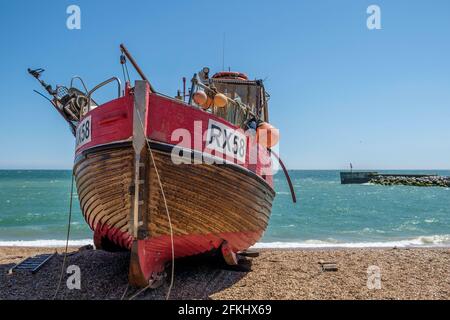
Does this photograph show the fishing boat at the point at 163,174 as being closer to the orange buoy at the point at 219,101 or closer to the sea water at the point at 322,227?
the orange buoy at the point at 219,101

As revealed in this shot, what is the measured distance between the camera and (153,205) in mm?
5145

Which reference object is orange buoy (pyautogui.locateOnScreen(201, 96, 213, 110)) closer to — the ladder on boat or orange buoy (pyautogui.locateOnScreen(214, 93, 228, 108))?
orange buoy (pyautogui.locateOnScreen(214, 93, 228, 108))

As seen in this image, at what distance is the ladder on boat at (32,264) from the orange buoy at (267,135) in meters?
5.21

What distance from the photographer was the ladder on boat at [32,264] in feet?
23.3

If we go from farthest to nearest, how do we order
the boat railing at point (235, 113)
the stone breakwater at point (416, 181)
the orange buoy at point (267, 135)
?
the stone breakwater at point (416, 181) < the orange buoy at point (267, 135) < the boat railing at point (235, 113)

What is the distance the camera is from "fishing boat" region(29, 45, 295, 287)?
5.01 meters

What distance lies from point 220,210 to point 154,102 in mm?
1997

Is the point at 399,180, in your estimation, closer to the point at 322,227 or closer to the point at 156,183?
the point at 322,227

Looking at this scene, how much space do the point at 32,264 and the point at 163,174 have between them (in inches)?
178

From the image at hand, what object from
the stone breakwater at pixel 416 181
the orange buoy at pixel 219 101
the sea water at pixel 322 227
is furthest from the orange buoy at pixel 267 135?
the stone breakwater at pixel 416 181

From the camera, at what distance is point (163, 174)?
511cm

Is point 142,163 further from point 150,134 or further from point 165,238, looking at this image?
point 165,238
